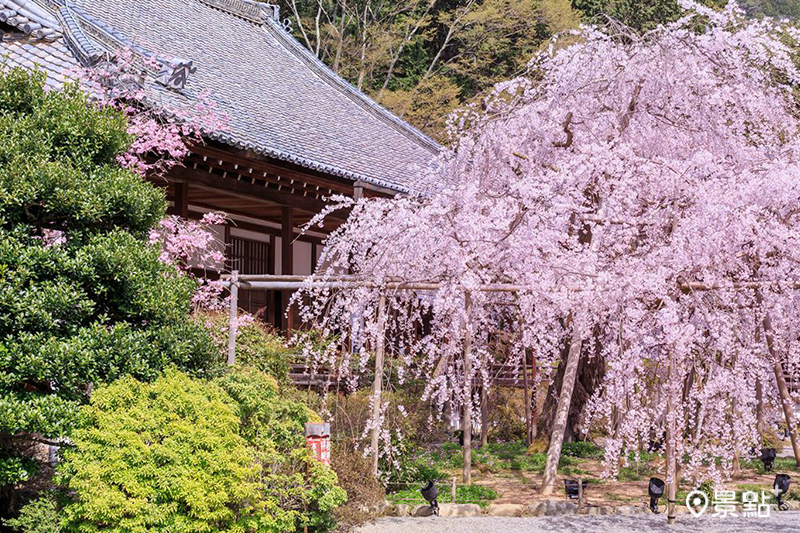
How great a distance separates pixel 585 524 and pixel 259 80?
36.9ft

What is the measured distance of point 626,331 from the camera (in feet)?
23.7

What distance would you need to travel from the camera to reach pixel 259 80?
16.0 metres

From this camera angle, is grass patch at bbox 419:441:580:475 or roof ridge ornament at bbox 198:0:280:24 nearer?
grass patch at bbox 419:441:580:475

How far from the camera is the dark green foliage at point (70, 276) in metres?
5.69

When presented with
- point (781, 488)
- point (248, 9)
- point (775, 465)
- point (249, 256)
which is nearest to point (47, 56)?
point (249, 256)

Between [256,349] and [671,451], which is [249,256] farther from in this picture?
[671,451]

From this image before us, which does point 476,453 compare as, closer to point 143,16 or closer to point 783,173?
point 783,173

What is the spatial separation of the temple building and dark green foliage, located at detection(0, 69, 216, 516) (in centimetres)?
299

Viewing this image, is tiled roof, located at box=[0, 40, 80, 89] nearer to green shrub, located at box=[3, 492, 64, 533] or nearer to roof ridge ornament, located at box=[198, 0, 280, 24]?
green shrub, located at box=[3, 492, 64, 533]

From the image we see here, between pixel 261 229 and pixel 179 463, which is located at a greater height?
pixel 261 229

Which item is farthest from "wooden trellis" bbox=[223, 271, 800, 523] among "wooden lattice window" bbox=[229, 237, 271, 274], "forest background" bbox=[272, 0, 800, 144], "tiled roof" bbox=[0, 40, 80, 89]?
"forest background" bbox=[272, 0, 800, 144]

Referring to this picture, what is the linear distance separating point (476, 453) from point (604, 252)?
3.77 m

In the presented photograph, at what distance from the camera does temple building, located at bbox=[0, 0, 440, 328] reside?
10.6 metres

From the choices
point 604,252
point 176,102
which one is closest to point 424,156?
point 176,102
